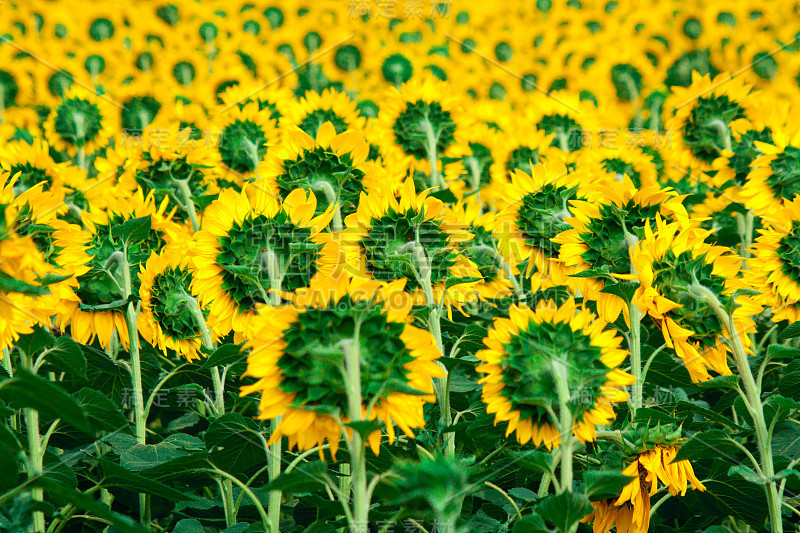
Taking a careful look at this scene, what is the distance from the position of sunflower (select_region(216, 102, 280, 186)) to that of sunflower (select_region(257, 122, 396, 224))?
33.3 inches

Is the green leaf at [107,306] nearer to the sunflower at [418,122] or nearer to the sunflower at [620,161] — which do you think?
the sunflower at [418,122]

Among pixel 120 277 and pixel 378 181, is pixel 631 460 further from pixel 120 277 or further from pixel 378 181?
pixel 120 277

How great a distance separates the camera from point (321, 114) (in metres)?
2.78

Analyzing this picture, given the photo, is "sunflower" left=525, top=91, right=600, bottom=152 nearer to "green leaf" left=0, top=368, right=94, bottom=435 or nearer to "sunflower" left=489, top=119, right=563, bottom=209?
"sunflower" left=489, top=119, right=563, bottom=209

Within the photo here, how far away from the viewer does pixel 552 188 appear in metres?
2.17

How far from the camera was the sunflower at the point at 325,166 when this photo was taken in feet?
6.79

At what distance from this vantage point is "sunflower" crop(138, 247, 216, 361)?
2006 millimetres

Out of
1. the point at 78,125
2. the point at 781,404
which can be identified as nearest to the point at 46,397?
the point at 781,404

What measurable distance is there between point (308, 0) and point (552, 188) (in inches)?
275

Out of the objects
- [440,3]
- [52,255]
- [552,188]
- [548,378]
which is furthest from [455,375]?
[440,3]

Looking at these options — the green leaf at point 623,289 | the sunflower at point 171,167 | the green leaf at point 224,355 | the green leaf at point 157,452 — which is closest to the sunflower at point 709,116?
the green leaf at point 623,289

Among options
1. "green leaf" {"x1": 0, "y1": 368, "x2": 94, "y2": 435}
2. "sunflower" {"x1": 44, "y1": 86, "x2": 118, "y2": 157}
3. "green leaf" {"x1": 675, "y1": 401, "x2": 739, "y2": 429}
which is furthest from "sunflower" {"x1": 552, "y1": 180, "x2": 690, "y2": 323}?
"sunflower" {"x1": 44, "y1": 86, "x2": 118, "y2": 157}

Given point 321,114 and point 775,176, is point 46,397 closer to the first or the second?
point 321,114

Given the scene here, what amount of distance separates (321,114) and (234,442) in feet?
4.68
